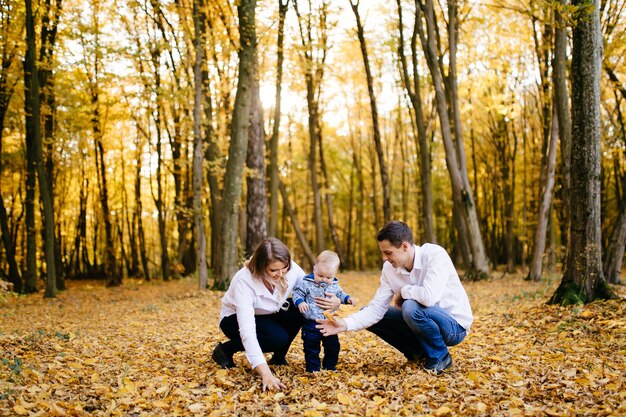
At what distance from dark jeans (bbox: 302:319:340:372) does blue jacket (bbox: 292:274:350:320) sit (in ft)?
0.25

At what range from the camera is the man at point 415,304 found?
4156mm

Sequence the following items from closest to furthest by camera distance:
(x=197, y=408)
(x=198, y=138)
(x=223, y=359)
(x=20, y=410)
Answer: (x=20, y=410)
(x=197, y=408)
(x=223, y=359)
(x=198, y=138)

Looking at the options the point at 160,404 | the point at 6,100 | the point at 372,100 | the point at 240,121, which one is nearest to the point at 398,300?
the point at 160,404

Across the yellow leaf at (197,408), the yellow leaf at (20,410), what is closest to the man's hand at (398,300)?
the yellow leaf at (197,408)

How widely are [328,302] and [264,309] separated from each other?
0.58 m

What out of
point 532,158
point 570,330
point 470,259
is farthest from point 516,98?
point 570,330

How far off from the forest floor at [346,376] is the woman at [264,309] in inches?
7.6

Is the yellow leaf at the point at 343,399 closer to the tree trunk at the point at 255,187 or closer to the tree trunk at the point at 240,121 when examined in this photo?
the tree trunk at the point at 240,121

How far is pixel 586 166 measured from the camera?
22.3 feet

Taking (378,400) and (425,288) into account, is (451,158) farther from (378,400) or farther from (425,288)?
(378,400)

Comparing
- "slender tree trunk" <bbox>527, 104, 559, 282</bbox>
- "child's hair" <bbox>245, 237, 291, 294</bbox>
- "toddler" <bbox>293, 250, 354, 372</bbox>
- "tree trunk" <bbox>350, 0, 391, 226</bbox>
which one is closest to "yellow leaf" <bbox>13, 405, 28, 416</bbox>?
"child's hair" <bbox>245, 237, 291, 294</bbox>

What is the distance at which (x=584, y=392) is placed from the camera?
3.73m

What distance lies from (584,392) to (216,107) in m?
16.3

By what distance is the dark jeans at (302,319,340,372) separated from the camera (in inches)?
166
